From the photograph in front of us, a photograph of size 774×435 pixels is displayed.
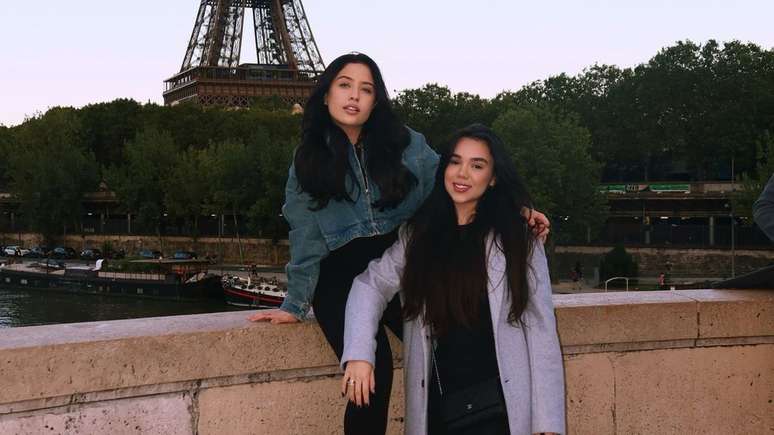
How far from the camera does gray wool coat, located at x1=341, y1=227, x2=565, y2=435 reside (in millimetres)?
2654

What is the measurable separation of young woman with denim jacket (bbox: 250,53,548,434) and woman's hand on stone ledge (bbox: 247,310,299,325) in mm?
148

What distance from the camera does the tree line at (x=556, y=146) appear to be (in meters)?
36.9

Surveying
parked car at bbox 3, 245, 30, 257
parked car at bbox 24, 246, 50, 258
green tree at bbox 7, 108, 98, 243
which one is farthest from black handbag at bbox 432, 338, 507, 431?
parked car at bbox 3, 245, 30, 257

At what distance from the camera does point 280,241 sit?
46.2 meters

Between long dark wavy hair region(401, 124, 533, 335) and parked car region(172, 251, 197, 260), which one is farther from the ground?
long dark wavy hair region(401, 124, 533, 335)

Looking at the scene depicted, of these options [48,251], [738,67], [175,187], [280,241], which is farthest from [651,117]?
[48,251]

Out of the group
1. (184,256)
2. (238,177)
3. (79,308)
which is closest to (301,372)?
(79,308)

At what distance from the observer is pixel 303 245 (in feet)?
10.3

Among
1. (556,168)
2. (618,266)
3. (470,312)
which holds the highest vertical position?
(556,168)

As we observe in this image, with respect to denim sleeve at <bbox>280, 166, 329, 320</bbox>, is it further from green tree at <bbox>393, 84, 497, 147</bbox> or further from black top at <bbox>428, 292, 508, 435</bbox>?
green tree at <bbox>393, 84, 497, 147</bbox>

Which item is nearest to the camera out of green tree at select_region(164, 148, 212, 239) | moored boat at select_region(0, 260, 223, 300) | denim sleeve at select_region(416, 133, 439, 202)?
denim sleeve at select_region(416, 133, 439, 202)

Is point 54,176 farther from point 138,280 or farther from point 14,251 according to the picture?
point 138,280

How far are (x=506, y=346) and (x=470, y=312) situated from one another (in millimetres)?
173

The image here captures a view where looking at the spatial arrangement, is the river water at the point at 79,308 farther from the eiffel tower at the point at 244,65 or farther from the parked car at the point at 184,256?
the eiffel tower at the point at 244,65
